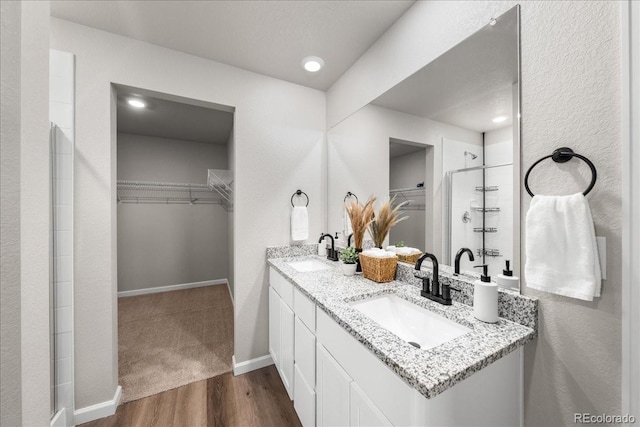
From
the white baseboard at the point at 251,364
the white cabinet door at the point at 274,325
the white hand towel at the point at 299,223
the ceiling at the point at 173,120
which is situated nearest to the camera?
the white cabinet door at the point at 274,325

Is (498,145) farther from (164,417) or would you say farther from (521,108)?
(164,417)

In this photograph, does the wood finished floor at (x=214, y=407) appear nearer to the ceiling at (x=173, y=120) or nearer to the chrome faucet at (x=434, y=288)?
the chrome faucet at (x=434, y=288)

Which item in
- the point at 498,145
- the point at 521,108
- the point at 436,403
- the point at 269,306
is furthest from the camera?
the point at 269,306

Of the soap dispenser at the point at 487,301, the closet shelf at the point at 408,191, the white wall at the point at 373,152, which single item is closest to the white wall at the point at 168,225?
the white wall at the point at 373,152

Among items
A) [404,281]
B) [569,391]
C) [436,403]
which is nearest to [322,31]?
[404,281]

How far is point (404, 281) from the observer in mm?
1467

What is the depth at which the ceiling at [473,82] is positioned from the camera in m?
1.00

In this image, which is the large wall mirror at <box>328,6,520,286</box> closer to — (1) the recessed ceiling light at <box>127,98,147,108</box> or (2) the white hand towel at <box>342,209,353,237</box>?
(2) the white hand towel at <box>342,209,353,237</box>

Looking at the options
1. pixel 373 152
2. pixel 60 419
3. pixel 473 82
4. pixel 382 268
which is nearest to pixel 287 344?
pixel 382 268

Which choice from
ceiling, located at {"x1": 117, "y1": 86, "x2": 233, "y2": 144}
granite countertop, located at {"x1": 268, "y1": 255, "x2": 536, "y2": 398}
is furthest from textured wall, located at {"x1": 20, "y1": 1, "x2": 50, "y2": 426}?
ceiling, located at {"x1": 117, "y1": 86, "x2": 233, "y2": 144}

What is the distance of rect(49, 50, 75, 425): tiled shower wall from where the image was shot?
144 centimetres

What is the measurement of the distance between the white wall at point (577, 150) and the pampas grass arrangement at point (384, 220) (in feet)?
2.22

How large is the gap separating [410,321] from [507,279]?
17.7 inches

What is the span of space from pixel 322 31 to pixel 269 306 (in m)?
2.07
